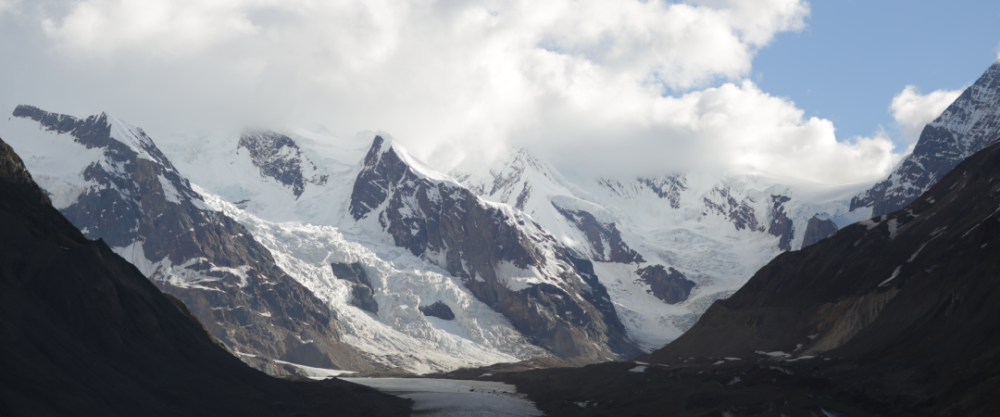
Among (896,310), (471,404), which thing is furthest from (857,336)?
(471,404)

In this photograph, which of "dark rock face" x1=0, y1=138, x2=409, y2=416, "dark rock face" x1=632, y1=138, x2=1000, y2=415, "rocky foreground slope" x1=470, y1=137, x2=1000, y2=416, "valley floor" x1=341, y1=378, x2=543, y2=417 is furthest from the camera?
"valley floor" x1=341, y1=378, x2=543, y2=417

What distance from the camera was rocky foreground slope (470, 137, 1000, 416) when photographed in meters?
75.2

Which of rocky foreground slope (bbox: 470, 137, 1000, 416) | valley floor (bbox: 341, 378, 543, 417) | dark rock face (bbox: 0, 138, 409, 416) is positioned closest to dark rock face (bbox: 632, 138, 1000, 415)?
rocky foreground slope (bbox: 470, 137, 1000, 416)

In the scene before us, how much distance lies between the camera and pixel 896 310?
113688mm

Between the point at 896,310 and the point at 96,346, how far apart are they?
10333cm

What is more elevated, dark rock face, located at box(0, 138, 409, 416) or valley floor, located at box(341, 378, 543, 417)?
dark rock face, located at box(0, 138, 409, 416)

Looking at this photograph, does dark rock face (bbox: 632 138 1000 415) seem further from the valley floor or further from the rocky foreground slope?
the valley floor

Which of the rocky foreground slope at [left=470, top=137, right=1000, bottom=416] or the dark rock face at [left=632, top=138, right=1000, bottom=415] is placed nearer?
the rocky foreground slope at [left=470, top=137, right=1000, bottom=416]

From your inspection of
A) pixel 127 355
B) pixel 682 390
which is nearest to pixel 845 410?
pixel 682 390

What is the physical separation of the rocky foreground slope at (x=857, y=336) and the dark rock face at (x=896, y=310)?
27 centimetres

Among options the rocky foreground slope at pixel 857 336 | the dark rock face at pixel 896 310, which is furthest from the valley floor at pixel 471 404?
the dark rock face at pixel 896 310

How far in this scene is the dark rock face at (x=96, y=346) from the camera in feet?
173

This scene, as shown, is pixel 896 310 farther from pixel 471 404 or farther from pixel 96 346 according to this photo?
pixel 96 346

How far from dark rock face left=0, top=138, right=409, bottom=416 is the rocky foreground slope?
39823mm
